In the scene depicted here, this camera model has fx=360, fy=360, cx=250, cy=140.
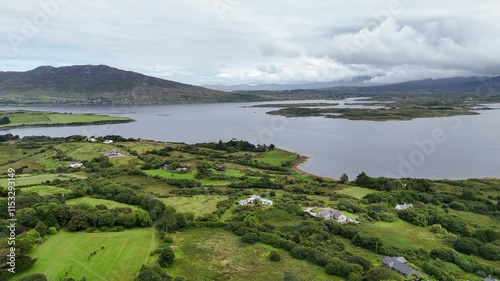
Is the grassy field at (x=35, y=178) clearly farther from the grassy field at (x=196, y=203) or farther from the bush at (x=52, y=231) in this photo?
the bush at (x=52, y=231)

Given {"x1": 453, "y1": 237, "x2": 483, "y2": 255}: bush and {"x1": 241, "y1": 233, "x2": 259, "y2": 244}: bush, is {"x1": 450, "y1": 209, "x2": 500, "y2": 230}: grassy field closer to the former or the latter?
{"x1": 453, "y1": 237, "x2": 483, "y2": 255}: bush

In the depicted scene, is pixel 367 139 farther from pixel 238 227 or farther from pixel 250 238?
pixel 250 238

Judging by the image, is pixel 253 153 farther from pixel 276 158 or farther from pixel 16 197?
pixel 16 197

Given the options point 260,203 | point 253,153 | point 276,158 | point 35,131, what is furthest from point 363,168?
point 35,131

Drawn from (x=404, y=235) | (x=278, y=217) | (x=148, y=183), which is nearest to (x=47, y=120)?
(x=148, y=183)

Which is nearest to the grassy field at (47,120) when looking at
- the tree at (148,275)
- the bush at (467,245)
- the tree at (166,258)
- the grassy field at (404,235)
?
the tree at (166,258)

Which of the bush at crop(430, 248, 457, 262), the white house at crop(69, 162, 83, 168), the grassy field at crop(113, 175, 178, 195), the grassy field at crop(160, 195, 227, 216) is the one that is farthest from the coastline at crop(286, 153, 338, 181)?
the white house at crop(69, 162, 83, 168)

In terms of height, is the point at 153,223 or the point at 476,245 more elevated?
the point at 153,223
